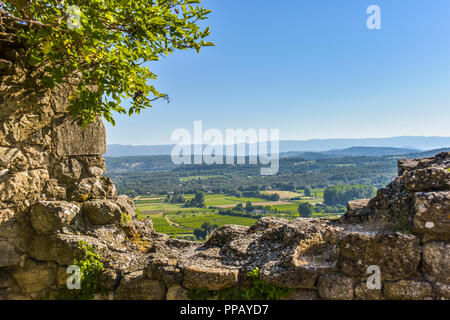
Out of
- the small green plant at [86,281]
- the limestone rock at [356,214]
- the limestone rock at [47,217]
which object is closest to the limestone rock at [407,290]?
the limestone rock at [356,214]

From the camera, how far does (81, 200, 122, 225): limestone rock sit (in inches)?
162

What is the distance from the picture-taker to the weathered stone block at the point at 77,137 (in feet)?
13.5

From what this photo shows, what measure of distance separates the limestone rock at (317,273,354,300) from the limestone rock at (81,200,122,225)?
292cm

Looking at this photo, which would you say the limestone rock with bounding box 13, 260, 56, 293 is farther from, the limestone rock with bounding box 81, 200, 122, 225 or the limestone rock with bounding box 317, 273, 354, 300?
the limestone rock with bounding box 317, 273, 354, 300

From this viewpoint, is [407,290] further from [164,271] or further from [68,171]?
[68,171]

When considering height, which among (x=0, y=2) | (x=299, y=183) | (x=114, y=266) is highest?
(x=0, y=2)

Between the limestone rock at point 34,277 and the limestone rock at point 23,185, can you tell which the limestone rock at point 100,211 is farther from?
the limestone rock at point 34,277

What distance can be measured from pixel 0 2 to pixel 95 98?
1342 mm

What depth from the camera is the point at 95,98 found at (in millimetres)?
3852

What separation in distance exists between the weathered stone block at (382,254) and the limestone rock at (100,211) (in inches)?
121

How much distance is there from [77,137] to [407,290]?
4533mm

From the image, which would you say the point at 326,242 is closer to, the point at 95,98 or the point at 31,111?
the point at 95,98
